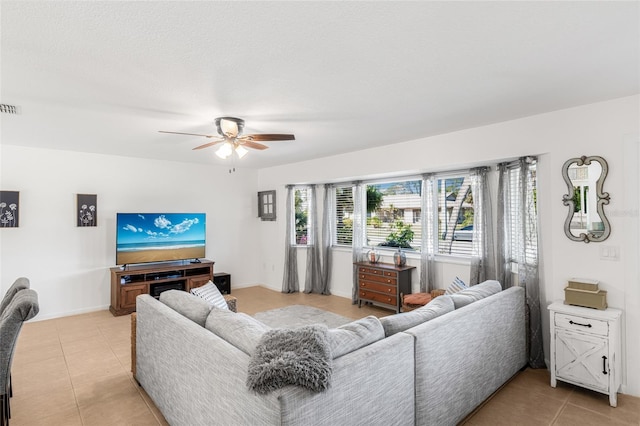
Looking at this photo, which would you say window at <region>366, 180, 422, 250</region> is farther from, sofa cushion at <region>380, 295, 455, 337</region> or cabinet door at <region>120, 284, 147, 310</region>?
cabinet door at <region>120, 284, 147, 310</region>

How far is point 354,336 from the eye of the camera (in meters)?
1.88

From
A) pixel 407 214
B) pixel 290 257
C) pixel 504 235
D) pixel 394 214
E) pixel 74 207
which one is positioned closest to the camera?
pixel 504 235

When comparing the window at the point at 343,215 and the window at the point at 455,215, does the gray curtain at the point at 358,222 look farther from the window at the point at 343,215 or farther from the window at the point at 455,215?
the window at the point at 455,215

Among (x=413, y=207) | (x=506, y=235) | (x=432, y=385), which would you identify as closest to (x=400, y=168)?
(x=413, y=207)

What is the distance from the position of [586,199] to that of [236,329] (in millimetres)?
3229

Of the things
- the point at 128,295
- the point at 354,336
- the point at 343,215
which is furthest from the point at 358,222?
the point at 354,336

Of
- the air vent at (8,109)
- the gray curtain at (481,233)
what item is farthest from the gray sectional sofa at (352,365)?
the air vent at (8,109)

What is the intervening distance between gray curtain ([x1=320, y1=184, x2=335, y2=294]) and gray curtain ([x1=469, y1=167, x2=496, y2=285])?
2.72 metres

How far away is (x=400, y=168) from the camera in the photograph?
4605mm

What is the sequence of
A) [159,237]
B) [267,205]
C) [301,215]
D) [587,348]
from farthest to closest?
[267,205] → [301,215] → [159,237] → [587,348]

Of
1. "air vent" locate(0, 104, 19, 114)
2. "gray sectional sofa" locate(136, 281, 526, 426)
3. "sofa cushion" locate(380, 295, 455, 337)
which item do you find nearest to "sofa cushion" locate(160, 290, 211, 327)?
"gray sectional sofa" locate(136, 281, 526, 426)

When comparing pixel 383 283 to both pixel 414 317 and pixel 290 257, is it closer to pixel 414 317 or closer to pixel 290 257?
pixel 290 257

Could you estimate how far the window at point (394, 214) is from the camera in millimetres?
5242

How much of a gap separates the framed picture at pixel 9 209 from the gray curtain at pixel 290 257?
4.13 meters
